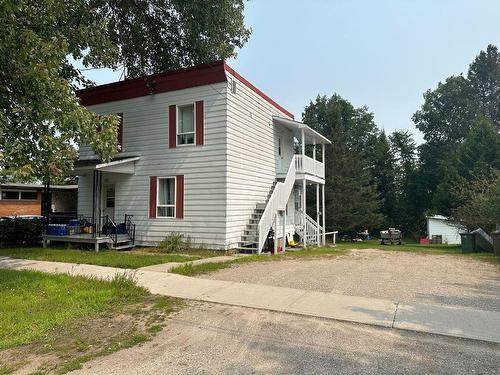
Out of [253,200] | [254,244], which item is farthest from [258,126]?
[254,244]

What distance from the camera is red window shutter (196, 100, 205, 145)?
15.0 meters

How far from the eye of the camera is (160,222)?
15.5 meters

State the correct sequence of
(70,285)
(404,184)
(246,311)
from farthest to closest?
(404,184)
(70,285)
(246,311)

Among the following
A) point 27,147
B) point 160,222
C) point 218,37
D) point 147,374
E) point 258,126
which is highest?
point 218,37

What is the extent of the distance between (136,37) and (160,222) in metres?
9.74

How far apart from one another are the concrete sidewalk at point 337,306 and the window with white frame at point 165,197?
20.7 ft

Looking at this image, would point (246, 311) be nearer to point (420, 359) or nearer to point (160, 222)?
point (420, 359)

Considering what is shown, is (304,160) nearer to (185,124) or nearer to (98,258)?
(185,124)

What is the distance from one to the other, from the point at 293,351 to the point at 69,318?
359 centimetres

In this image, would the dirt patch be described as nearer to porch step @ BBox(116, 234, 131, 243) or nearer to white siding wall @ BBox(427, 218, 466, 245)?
porch step @ BBox(116, 234, 131, 243)

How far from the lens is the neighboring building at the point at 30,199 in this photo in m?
27.1

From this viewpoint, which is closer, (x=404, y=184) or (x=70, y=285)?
(x=70, y=285)

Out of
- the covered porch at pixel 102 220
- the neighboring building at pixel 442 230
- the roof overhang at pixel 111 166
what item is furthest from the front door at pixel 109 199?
the neighboring building at pixel 442 230

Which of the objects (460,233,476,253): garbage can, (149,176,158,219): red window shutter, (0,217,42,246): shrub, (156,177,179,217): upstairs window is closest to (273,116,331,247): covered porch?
(156,177,179,217): upstairs window
